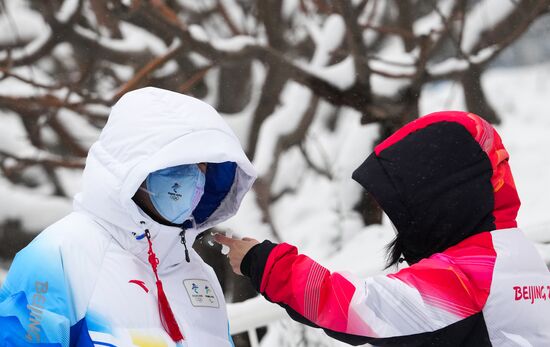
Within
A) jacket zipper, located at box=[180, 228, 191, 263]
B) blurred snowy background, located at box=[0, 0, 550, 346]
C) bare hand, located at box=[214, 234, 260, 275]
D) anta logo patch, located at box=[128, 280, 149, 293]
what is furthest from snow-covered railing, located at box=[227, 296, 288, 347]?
blurred snowy background, located at box=[0, 0, 550, 346]

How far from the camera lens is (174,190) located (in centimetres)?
158

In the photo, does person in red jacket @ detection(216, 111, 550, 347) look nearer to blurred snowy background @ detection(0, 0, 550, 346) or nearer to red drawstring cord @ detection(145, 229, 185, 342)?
red drawstring cord @ detection(145, 229, 185, 342)

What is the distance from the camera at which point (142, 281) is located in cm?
156

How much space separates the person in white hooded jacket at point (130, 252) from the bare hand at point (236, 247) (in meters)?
0.10

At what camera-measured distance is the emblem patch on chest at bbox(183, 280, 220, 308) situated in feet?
5.44

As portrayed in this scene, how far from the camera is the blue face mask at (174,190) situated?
62.2 inches

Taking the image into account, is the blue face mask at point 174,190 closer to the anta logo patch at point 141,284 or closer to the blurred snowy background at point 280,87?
the anta logo patch at point 141,284

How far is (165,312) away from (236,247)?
0.91ft

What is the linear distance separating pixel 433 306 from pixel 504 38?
378cm

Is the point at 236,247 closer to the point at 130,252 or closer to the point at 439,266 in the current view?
the point at 130,252

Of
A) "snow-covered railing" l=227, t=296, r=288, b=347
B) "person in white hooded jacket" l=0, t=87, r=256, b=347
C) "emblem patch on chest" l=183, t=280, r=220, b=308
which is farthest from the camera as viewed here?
"snow-covered railing" l=227, t=296, r=288, b=347

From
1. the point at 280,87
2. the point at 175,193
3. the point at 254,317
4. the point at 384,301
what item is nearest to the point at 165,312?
the point at 175,193

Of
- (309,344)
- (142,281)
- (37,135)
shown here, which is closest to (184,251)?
(142,281)

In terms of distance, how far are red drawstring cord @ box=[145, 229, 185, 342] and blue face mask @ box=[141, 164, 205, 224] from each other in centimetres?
7
